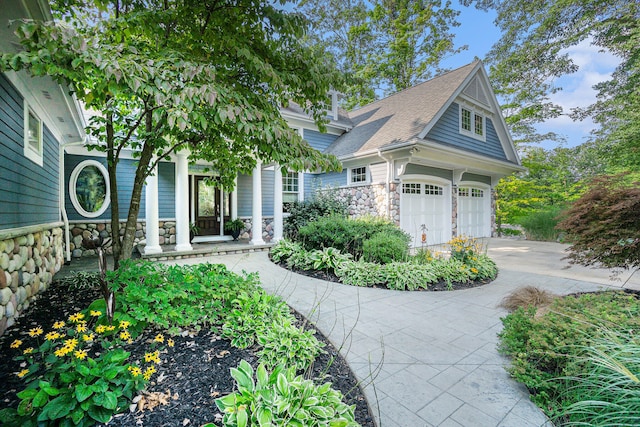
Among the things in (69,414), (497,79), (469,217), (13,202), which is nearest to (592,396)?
(69,414)

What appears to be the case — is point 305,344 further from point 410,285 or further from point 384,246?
point 384,246

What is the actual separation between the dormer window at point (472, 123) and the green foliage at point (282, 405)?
34.0 feet

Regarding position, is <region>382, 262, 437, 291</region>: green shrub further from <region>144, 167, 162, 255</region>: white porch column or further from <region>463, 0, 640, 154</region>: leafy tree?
<region>463, 0, 640, 154</region>: leafy tree

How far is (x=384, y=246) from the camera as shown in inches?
229

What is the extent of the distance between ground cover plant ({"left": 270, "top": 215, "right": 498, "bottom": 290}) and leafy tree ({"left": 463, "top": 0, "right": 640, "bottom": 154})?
932 centimetres

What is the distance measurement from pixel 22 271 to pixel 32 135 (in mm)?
2114

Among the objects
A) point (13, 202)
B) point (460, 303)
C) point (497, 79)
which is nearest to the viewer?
point (13, 202)

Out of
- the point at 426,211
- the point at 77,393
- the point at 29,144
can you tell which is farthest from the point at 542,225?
the point at 29,144

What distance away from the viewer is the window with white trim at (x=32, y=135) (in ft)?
12.1

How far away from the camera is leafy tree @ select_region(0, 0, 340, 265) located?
1948 mm

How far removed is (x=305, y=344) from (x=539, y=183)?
17.8 meters

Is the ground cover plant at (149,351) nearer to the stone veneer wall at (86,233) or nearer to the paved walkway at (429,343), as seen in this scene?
the paved walkway at (429,343)

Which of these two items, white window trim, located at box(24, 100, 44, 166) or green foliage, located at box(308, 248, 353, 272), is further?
green foliage, located at box(308, 248, 353, 272)

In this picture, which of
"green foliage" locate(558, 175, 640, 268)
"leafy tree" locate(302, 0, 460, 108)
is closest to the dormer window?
"green foliage" locate(558, 175, 640, 268)
